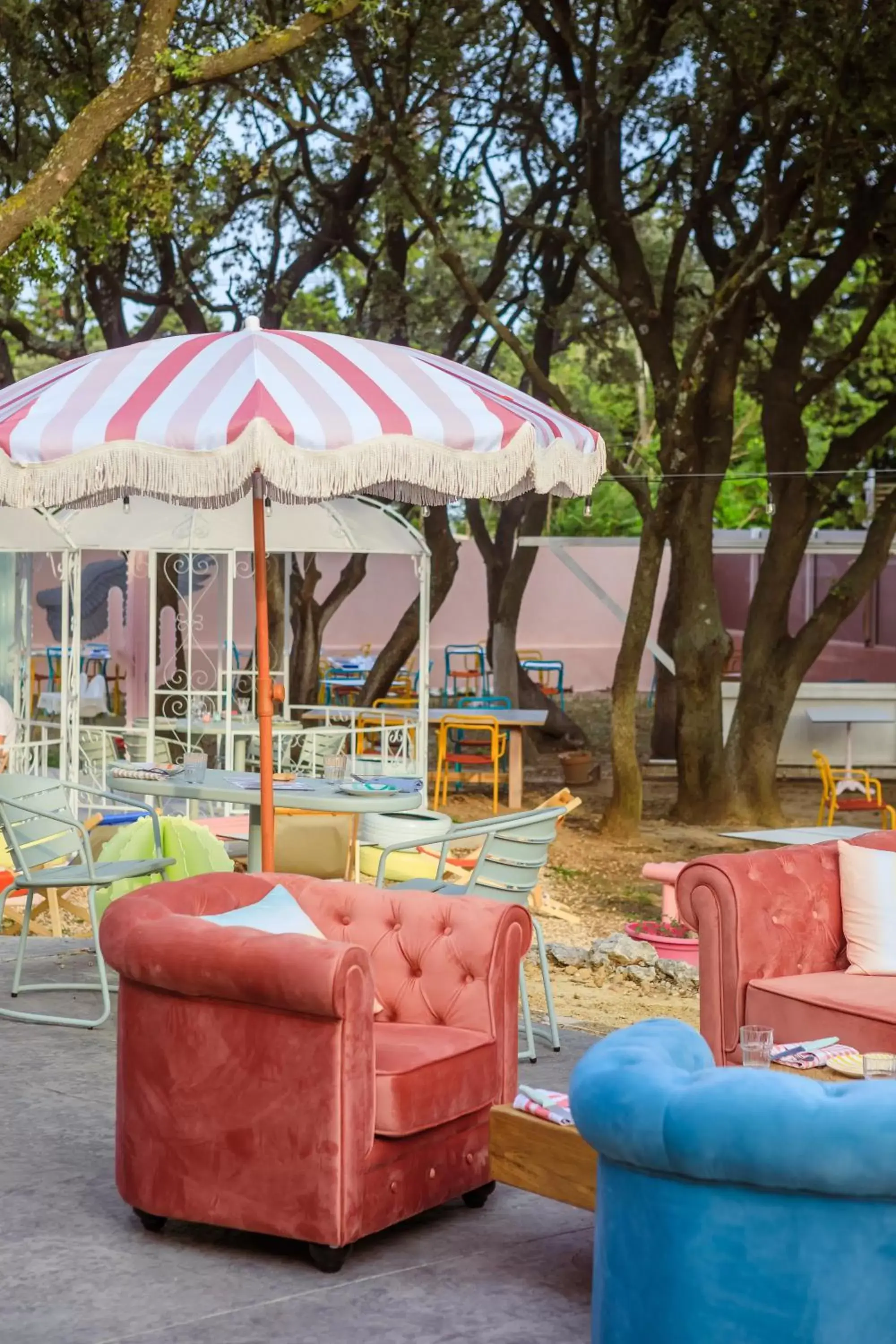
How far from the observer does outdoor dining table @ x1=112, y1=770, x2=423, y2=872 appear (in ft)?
21.6

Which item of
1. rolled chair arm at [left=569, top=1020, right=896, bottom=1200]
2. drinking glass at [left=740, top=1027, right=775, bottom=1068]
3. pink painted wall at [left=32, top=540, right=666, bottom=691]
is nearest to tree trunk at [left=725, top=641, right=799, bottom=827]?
drinking glass at [left=740, top=1027, right=775, bottom=1068]

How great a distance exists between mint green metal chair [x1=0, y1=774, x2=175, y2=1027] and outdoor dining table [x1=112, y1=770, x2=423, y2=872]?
8.6 inches

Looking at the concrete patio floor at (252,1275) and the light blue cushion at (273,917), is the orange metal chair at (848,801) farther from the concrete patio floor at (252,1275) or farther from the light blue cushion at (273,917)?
the concrete patio floor at (252,1275)

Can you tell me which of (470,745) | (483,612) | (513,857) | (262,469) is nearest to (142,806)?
(513,857)

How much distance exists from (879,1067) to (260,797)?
333 centimetres

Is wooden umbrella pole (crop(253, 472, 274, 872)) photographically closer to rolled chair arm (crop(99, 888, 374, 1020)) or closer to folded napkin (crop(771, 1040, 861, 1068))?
rolled chair arm (crop(99, 888, 374, 1020))

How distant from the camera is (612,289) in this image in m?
13.2

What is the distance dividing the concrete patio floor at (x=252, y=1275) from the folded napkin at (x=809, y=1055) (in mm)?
629

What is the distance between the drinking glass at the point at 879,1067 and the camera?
366 cm

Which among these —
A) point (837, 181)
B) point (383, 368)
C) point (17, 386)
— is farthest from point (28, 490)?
point (837, 181)

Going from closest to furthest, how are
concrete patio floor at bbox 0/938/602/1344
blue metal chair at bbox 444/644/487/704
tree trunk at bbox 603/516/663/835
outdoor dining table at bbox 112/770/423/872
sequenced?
concrete patio floor at bbox 0/938/602/1344 → outdoor dining table at bbox 112/770/423/872 → tree trunk at bbox 603/516/663/835 → blue metal chair at bbox 444/644/487/704

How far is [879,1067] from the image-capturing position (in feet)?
12.0

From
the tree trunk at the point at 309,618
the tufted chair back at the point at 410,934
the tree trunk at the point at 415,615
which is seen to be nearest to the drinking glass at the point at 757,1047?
the tufted chair back at the point at 410,934

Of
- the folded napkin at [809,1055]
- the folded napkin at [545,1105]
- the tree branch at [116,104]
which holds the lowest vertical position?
the folded napkin at [545,1105]
